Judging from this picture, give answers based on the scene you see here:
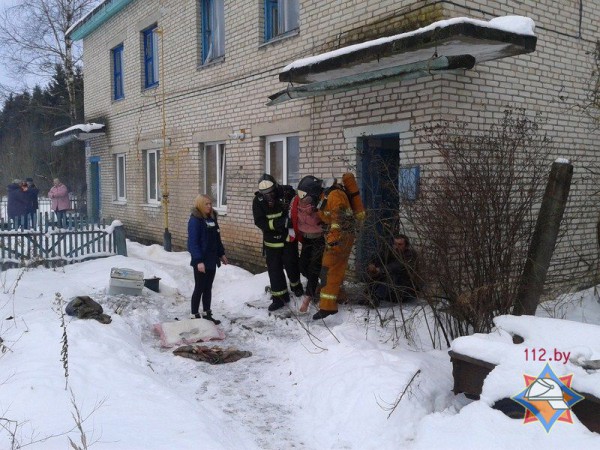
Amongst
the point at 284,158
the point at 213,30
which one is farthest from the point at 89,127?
the point at 284,158

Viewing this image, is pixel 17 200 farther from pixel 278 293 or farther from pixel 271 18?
pixel 278 293

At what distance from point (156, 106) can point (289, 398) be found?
9619mm

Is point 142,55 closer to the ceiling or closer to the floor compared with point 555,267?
closer to the ceiling

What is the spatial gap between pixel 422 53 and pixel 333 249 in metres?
2.27

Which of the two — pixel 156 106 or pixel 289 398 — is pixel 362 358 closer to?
pixel 289 398

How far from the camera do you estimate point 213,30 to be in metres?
Answer: 10.5

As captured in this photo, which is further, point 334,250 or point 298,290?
point 298,290

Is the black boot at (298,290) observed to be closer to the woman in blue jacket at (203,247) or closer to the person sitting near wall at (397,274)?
the woman in blue jacket at (203,247)

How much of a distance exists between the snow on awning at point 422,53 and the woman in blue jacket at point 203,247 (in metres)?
2.00

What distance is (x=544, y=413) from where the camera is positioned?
3.01 meters

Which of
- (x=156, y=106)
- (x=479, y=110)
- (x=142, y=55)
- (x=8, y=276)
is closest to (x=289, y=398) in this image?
(x=479, y=110)

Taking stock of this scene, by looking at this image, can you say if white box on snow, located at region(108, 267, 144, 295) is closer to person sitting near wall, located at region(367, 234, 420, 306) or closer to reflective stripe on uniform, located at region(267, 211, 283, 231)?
reflective stripe on uniform, located at region(267, 211, 283, 231)

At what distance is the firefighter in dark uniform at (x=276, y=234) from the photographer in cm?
651

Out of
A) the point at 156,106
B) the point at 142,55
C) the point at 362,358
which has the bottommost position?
the point at 362,358
